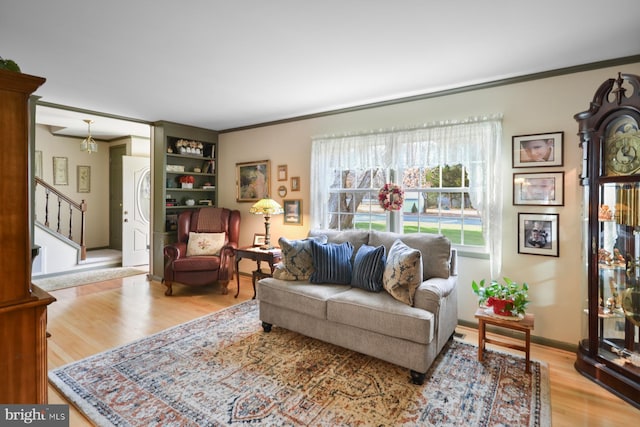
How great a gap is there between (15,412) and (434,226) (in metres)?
3.49

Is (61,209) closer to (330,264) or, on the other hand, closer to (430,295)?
(330,264)

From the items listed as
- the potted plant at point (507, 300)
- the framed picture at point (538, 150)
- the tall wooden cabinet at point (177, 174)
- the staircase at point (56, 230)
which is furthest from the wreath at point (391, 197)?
the staircase at point (56, 230)

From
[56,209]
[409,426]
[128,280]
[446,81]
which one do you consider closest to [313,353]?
[409,426]

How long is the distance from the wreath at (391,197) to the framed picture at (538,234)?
117cm

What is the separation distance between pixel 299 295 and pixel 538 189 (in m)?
2.37

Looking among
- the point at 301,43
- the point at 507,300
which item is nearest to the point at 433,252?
the point at 507,300

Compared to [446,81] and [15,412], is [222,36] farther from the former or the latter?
[15,412]

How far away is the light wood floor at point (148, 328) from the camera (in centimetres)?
204

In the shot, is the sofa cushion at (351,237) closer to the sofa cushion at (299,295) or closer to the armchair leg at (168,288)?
the sofa cushion at (299,295)

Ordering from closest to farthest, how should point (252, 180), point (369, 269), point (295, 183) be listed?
point (369, 269) → point (295, 183) → point (252, 180)

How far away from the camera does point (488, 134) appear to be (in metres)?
3.17

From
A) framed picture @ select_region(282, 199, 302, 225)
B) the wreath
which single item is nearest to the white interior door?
framed picture @ select_region(282, 199, 302, 225)

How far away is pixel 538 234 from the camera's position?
2971 millimetres

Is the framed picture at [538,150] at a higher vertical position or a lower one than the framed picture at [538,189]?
higher
